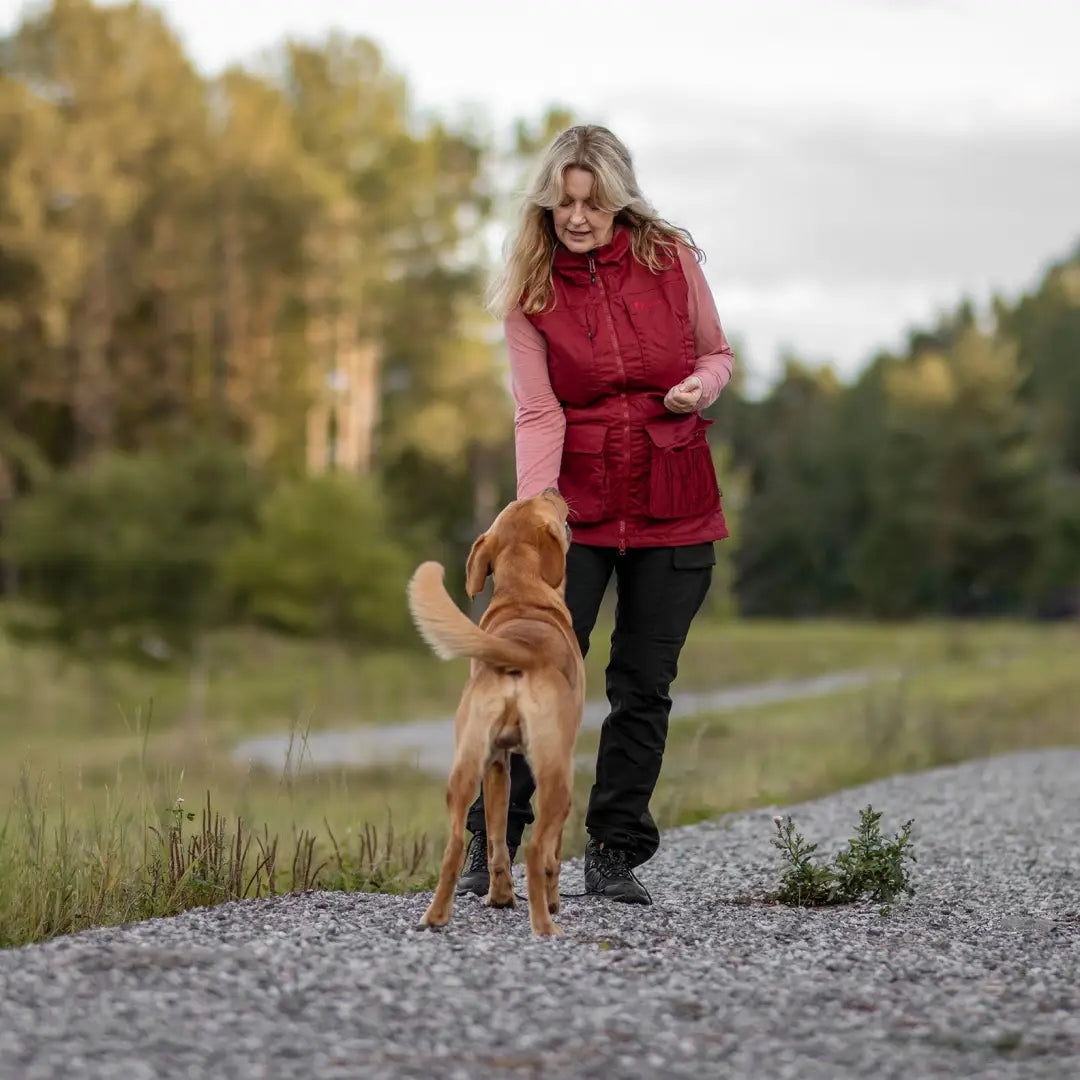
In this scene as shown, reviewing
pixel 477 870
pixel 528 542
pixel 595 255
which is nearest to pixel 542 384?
pixel 595 255

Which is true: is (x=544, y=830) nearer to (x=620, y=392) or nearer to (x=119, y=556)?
(x=620, y=392)

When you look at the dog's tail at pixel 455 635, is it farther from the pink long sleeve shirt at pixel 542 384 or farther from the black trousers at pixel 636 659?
the black trousers at pixel 636 659

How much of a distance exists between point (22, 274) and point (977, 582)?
4033 cm

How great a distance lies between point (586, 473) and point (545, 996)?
228 cm

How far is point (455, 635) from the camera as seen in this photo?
502 cm

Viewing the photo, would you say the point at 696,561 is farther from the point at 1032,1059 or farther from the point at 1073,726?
the point at 1073,726

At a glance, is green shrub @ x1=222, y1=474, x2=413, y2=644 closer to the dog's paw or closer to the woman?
the woman

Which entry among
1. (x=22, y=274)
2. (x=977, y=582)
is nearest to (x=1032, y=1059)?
(x=22, y=274)

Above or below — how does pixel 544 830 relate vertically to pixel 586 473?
below

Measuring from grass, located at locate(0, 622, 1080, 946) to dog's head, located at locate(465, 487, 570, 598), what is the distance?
917 mm

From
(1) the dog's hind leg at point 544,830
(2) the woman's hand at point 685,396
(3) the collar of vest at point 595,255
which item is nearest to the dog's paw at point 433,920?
(1) the dog's hind leg at point 544,830

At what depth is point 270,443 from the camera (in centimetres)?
4069

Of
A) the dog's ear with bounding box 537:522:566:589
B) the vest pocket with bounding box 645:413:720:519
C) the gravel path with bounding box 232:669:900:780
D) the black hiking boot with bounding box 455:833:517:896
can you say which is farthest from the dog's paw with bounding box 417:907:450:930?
the gravel path with bounding box 232:669:900:780

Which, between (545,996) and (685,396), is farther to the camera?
(685,396)
